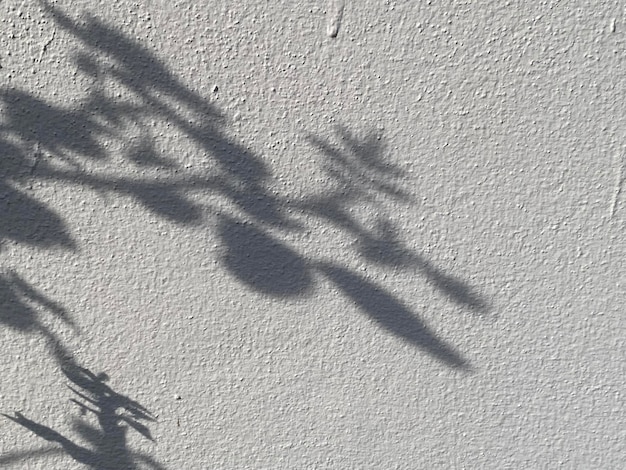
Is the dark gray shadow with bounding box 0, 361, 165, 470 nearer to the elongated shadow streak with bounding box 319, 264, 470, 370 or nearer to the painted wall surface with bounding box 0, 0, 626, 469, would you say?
the painted wall surface with bounding box 0, 0, 626, 469

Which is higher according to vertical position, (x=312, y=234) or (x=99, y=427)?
(x=312, y=234)

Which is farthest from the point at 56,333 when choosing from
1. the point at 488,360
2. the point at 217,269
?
the point at 488,360

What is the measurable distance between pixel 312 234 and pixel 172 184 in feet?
1.48

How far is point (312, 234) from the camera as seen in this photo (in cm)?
224

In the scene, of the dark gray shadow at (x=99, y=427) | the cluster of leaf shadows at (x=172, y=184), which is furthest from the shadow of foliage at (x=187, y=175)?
the dark gray shadow at (x=99, y=427)

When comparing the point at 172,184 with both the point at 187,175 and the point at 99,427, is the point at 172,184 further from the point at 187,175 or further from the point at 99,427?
the point at 99,427

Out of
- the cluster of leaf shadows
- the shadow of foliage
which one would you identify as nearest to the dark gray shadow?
the cluster of leaf shadows

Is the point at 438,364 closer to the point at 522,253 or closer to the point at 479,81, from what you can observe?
the point at 522,253

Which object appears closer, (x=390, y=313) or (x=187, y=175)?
(x=187, y=175)

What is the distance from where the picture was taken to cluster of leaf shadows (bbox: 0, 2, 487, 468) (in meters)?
2.05

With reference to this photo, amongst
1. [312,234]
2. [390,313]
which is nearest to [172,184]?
[312,234]

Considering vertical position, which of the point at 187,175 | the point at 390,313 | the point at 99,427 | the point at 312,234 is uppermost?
the point at 187,175

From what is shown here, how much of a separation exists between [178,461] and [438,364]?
94 centimetres

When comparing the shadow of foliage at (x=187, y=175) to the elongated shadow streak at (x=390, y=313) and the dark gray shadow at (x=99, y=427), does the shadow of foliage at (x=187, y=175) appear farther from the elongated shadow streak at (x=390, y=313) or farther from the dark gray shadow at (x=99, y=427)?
the dark gray shadow at (x=99, y=427)
